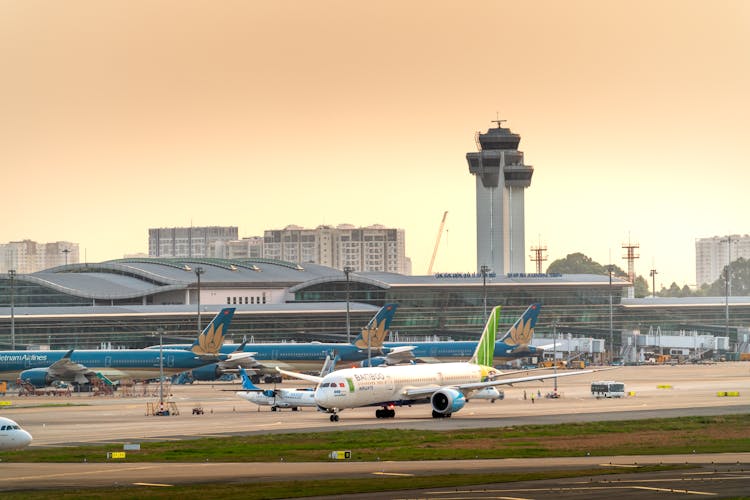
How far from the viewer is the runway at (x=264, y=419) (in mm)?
57875

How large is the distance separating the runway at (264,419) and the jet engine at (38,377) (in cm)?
678

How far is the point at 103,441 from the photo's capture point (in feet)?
247

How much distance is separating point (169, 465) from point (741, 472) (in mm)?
25012

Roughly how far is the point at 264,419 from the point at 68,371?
48.9 m

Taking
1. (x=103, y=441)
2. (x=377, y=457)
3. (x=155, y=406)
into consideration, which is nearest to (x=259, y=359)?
(x=155, y=406)

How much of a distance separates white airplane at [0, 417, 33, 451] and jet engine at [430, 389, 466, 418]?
3321 cm

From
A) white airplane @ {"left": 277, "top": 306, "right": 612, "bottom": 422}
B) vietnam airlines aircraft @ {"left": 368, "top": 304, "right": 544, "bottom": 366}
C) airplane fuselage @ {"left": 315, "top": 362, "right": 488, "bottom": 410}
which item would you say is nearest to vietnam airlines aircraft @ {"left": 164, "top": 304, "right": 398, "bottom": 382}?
vietnam airlines aircraft @ {"left": 368, "top": 304, "right": 544, "bottom": 366}

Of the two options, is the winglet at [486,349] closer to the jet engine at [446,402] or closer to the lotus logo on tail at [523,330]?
the jet engine at [446,402]

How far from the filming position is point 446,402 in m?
90.4

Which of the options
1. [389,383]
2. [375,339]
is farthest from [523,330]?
[389,383]

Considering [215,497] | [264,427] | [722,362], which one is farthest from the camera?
[722,362]

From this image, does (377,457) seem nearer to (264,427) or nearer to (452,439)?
(452,439)

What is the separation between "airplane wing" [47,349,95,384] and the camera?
134625 millimetres

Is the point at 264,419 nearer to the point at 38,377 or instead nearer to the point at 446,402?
the point at 446,402
